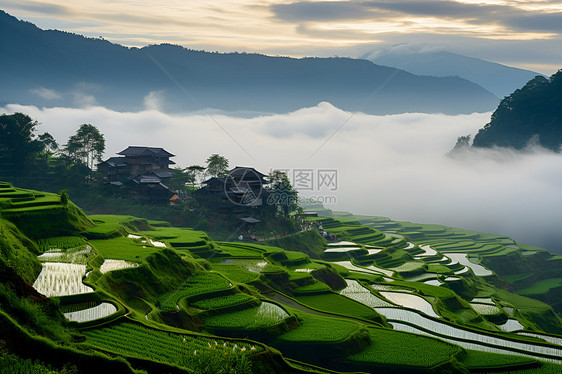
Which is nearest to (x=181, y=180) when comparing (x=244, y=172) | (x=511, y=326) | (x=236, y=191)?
(x=244, y=172)

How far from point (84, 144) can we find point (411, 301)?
123 feet

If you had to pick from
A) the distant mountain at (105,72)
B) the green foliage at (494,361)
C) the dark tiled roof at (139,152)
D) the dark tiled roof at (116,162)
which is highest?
the distant mountain at (105,72)

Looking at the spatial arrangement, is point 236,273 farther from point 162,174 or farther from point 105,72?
point 105,72

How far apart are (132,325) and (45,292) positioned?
3.28 meters

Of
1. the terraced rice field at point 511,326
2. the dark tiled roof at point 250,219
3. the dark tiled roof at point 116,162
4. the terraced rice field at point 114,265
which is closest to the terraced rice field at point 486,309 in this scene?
the terraced rice field at point 511,326

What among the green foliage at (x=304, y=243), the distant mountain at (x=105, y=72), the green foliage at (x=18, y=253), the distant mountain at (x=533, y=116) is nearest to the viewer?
the green foliage at (x=18, y=253)

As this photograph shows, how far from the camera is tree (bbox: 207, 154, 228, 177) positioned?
54438 millimetres

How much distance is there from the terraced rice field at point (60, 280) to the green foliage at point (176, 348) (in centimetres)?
267

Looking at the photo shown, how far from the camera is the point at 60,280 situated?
64.2ft

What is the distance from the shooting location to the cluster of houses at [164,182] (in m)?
48.4

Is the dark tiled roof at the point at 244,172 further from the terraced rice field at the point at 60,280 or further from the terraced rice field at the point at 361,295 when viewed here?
the terraced rice field at the point at 60,280

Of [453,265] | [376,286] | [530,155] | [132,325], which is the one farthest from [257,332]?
[530,155]

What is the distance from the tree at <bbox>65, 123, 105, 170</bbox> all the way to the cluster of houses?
164cm

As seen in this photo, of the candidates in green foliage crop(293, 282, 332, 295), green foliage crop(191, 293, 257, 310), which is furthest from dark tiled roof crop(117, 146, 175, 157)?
green foliage crop(191, 293, 257, 310)
